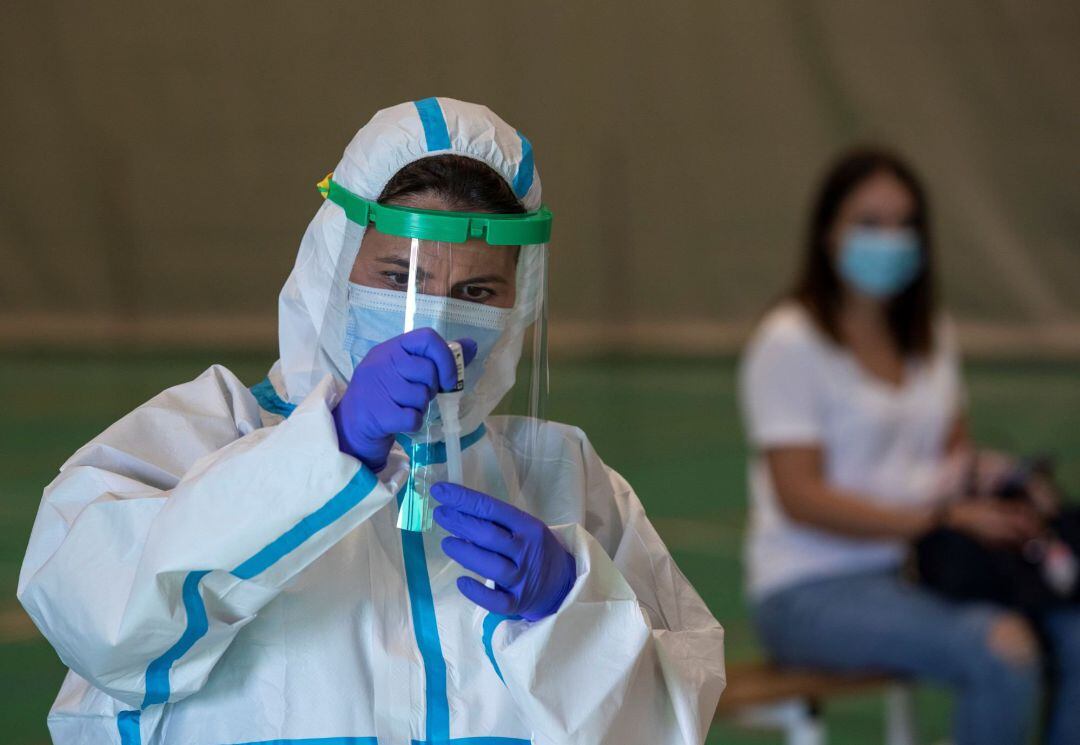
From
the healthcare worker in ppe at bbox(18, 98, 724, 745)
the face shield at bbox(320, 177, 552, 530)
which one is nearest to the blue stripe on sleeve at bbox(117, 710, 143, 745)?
the healthcare worker in ppe at bbox(18, 98, 724, 745)

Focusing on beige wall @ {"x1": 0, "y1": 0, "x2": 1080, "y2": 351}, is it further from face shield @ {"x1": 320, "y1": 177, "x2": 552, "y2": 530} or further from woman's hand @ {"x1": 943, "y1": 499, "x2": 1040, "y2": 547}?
face shield @ {"x1": 320, "y1": 177, "x2": 552, "y2": 530}

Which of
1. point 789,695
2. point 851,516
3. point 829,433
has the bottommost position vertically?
point 789,695

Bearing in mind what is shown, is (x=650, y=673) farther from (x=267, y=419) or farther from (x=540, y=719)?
(x=267, y=419)

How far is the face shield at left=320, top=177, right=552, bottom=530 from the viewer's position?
4.20 feet

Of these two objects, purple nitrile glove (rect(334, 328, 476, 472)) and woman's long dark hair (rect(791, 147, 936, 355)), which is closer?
purple nitrile glove (rect(334, 328, 476, 472))

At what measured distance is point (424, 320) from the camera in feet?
4.19

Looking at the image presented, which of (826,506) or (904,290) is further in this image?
(904,290)

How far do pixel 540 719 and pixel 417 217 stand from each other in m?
0.48

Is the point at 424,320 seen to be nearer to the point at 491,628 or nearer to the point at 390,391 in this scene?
the point at 390,391

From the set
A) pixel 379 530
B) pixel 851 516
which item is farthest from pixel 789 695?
pixel 379 530

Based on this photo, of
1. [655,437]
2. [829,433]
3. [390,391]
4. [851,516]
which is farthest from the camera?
[655,437]

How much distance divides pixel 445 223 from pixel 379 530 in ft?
1.03

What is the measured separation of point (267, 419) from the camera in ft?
4.66

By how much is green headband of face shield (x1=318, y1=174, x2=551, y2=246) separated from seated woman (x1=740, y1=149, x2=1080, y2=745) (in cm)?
165
